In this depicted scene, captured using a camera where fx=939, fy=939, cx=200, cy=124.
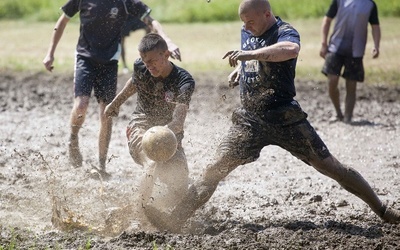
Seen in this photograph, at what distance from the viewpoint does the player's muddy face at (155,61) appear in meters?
7.47

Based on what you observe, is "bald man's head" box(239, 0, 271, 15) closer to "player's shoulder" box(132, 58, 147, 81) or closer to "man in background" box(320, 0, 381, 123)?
"player's shoulder" box(132, 58, 147, 81)

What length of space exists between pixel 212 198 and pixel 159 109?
4.08ft

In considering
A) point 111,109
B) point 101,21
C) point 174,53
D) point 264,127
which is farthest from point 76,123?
point 264,127

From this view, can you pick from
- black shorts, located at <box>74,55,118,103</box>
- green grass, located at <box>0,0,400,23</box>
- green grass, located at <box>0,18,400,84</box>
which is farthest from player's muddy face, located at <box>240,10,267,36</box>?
green grass, located at <box>0,0,400,23</box>

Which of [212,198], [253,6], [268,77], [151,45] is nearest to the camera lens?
[253,6]

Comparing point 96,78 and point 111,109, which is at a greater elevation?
point 111,109

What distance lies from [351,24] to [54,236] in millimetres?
6920

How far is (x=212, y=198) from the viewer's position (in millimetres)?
8688

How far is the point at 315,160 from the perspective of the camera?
24.0 feet

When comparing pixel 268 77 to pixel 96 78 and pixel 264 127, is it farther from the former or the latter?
pixel 96 78

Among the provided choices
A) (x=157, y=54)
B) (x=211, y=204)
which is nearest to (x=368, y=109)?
(x=211, y=204)

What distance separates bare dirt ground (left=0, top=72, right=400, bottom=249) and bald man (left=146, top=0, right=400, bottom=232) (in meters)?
0.26

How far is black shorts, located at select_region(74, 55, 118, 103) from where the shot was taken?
953 cm

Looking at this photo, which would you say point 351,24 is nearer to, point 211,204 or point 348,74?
point 348,74
